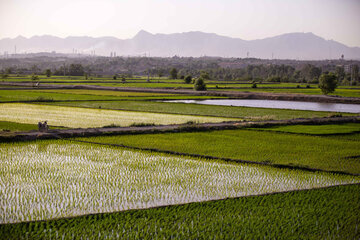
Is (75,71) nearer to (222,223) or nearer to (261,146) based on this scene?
(261,146)

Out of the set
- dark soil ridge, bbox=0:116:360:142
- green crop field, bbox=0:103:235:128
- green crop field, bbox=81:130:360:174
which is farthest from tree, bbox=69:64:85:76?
green crop field, bbox=81:130:360:174

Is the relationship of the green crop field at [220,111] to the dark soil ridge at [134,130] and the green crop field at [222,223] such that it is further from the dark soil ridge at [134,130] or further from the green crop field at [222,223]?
the green crop field at [222,223]

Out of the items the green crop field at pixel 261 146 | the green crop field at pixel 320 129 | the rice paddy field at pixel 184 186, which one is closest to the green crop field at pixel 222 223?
the rice paddy field at pixel 184 186

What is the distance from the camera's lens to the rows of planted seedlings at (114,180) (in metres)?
10.9

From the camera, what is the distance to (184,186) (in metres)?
12.6

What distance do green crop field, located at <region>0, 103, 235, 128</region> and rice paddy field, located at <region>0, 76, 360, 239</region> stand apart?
1897 mm

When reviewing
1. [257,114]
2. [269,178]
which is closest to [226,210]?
[269,178]

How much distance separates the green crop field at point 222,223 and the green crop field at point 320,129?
11.8 m

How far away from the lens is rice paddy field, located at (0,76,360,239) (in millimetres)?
9500

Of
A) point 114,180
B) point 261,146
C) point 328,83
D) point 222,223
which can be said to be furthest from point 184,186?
point 328,83

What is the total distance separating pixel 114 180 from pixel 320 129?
14.6 metres

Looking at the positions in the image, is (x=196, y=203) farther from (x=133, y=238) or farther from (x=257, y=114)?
(x=257, y=114)

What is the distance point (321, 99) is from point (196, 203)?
3853 centimetres

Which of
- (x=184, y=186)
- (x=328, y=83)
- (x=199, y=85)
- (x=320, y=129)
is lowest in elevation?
(x=184, y=186)
